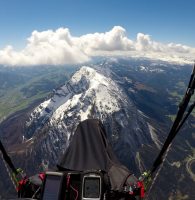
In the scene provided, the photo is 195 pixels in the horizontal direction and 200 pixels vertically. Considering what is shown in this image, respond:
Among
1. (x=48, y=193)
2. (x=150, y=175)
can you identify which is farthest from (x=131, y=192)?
(x=48, y=193)

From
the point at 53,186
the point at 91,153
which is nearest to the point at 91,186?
the point at 53,186

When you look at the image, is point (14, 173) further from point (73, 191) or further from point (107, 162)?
point (107, 162)

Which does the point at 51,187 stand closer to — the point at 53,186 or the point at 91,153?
the point at 53,186

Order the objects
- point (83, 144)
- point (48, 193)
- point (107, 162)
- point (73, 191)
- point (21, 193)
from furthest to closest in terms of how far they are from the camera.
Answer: point (83, 144) < point (107, 162) < point (21, 193) < point (73, 191) < point (48, 193)

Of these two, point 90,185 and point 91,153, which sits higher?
point 90,185

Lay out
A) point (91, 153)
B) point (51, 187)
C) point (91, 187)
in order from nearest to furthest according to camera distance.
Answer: point (91, 187) < point (51, 187) < point (91, 153)

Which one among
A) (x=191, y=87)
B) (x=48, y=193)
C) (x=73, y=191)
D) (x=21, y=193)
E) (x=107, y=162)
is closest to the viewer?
(x=191, y=87)
